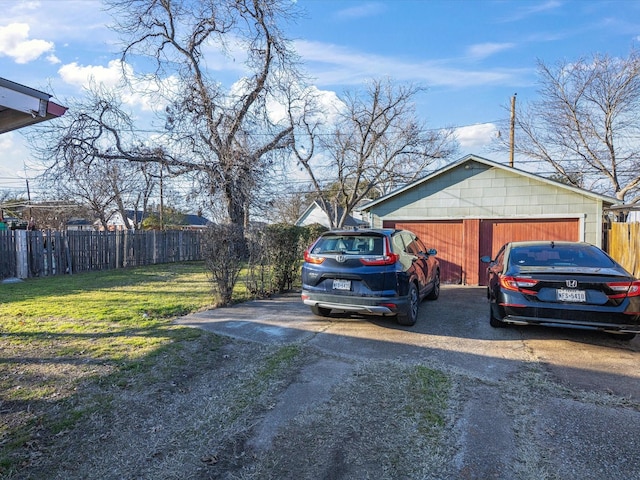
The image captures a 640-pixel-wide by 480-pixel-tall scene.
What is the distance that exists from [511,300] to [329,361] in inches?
106

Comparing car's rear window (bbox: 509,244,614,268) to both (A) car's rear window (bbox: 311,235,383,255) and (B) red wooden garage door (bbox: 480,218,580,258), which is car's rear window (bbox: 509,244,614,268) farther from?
(B) red wooden garage door (bbox: 480,218,580,258)

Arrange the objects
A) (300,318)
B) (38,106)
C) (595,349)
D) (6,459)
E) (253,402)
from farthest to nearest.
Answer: (300,318), (595,349), (38,106), (253,402), (6,459)

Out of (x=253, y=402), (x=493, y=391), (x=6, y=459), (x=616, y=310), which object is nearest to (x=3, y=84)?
(x=6, y=459)

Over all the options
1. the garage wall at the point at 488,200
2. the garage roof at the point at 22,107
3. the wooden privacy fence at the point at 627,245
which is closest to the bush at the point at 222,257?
the garage roof at the point at 22,107

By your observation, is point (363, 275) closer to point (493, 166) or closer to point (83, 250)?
point (493, 166)

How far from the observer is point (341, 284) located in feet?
19.2

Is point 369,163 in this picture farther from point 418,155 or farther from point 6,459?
point 6,459

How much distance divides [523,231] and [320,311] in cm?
676

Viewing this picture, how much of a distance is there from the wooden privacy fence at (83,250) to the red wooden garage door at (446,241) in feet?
21.0

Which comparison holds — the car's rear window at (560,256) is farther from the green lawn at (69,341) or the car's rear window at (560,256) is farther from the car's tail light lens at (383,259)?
the green lawn at (69,341)

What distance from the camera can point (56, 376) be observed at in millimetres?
3949

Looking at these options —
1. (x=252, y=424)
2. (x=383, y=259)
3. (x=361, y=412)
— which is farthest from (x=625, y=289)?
(x=252, y=424)

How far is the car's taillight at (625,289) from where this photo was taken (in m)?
4.71

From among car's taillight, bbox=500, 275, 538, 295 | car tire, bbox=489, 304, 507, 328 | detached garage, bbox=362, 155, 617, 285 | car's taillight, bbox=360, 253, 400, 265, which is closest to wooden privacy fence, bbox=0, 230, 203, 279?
car's taillight, bbox=360, 253, 400, 265
